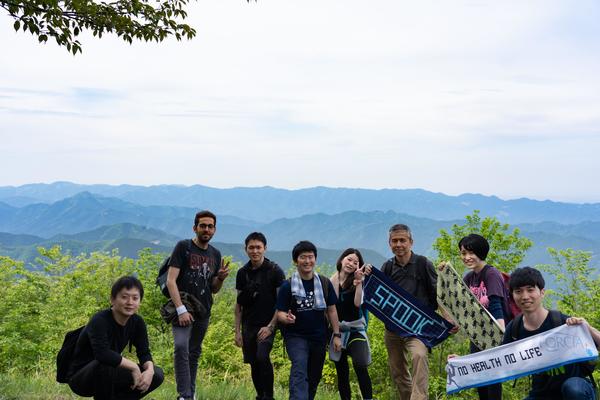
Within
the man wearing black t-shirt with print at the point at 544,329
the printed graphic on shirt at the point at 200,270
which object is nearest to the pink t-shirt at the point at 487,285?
the man wearing black t-shirt with print at the point at 544,329

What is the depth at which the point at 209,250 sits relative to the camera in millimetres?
6395

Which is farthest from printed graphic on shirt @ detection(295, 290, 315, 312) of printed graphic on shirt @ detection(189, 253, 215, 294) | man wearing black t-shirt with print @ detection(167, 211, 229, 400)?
printed graphic on shirt @ detection(189, 253, 215, 294)

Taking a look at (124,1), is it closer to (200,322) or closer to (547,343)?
(200,322)

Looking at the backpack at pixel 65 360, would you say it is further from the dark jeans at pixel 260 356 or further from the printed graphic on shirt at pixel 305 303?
the printed graphic on shirt at pixel 305 303

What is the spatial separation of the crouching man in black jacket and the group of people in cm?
2

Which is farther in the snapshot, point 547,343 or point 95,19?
point 95,19

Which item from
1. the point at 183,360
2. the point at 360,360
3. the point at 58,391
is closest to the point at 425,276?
the point at 360,360

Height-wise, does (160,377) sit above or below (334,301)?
below

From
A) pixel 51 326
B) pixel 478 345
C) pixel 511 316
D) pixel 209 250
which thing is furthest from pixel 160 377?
pixel 51 326

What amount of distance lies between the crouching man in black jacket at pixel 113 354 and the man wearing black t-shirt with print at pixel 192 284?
1076 millimetres

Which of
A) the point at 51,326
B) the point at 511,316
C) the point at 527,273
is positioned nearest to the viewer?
the point at 527,273

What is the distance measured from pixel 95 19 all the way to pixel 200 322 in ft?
12.4

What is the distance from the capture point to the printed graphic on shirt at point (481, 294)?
5.62 meters

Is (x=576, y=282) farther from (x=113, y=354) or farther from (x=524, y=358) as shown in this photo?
(x=113, y=354)
